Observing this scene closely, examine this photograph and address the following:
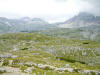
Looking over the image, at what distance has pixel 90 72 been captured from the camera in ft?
213

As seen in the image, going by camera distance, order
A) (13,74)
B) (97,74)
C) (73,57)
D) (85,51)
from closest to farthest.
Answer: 1. (13,74)
2. (97,74)
3. (73,57)
4. (85,51)

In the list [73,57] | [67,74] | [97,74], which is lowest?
[73,57]

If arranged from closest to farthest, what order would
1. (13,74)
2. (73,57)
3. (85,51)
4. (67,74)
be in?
(13,74)
(67,74)
(73,57)
(85,51)

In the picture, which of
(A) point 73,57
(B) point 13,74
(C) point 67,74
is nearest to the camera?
(B) point 13,74

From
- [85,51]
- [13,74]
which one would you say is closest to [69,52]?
[85,51]

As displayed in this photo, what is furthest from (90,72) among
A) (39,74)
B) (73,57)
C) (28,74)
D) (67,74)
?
(73,57)

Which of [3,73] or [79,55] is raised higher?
[3,73]

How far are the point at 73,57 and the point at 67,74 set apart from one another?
88313mm

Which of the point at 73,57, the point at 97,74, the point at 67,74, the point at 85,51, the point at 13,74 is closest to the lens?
the point at 13,74

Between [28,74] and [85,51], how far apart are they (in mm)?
124029

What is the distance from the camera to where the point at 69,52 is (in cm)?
16038

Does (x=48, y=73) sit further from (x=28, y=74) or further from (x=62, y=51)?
(x=62, y=51)

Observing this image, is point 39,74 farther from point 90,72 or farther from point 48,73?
point 90,72

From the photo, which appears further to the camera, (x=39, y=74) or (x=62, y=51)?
(x=62, y=51)
